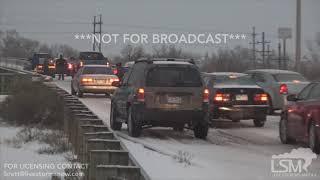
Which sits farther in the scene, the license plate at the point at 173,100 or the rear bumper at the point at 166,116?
the license plate at the point at 173,100

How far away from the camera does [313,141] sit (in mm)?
11750

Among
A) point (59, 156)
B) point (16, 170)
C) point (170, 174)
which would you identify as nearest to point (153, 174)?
point (170, 174)

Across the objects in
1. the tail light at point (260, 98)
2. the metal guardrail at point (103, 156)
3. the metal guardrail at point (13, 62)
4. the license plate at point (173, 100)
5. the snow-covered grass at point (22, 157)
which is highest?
the metal guardrail at point (13, 62)

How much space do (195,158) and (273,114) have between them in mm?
11436

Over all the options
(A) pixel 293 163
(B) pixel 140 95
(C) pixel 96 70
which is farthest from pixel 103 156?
(C) pixel 96 70

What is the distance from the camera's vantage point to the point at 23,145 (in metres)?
13.2

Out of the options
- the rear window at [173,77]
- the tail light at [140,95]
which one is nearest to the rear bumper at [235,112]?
the rear window at [173,77]

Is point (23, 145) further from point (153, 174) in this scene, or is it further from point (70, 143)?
point (153, 174)

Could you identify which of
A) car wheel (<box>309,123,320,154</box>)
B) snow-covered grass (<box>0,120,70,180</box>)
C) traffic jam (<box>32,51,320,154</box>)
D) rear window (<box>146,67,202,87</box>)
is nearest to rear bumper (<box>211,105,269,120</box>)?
traffic jam (<box>32,51,320,154</box>)

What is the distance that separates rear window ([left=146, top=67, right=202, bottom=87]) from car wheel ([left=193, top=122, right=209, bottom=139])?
0.86m

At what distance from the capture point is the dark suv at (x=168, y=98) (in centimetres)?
1384

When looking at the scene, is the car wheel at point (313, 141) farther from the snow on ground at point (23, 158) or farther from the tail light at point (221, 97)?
the tail light at point (221, 97)

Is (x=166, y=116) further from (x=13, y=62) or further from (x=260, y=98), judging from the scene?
(x=13, y=62)

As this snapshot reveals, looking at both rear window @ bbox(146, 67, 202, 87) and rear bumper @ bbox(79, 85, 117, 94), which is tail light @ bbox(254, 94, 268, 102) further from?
rear bumper @ bbox(79, 85, 117, 94)
